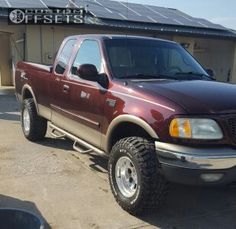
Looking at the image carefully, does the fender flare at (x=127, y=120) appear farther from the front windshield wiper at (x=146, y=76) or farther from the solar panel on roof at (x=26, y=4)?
the solar panel on roof at (x=26, y=4)

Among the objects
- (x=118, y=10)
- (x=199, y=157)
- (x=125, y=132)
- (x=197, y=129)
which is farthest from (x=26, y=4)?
(x=199, y=157)

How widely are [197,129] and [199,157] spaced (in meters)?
0.28

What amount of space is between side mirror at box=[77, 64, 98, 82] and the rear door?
0.12m

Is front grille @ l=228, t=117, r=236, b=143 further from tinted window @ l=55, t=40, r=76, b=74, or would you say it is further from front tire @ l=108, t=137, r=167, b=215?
tinted window @ l=55, t=40, r=76, b=74

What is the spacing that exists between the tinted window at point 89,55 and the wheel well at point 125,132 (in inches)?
35.1

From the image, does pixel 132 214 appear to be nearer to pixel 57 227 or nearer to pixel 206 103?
pixel 57 227

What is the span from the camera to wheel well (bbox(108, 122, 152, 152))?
430cm

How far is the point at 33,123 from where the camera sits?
7.24 metres

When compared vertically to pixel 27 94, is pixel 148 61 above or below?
above

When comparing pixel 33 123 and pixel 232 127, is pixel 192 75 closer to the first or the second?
pixel 232 127

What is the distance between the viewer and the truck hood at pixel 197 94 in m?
3.77

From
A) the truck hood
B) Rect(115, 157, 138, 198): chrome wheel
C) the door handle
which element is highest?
the truck hood
